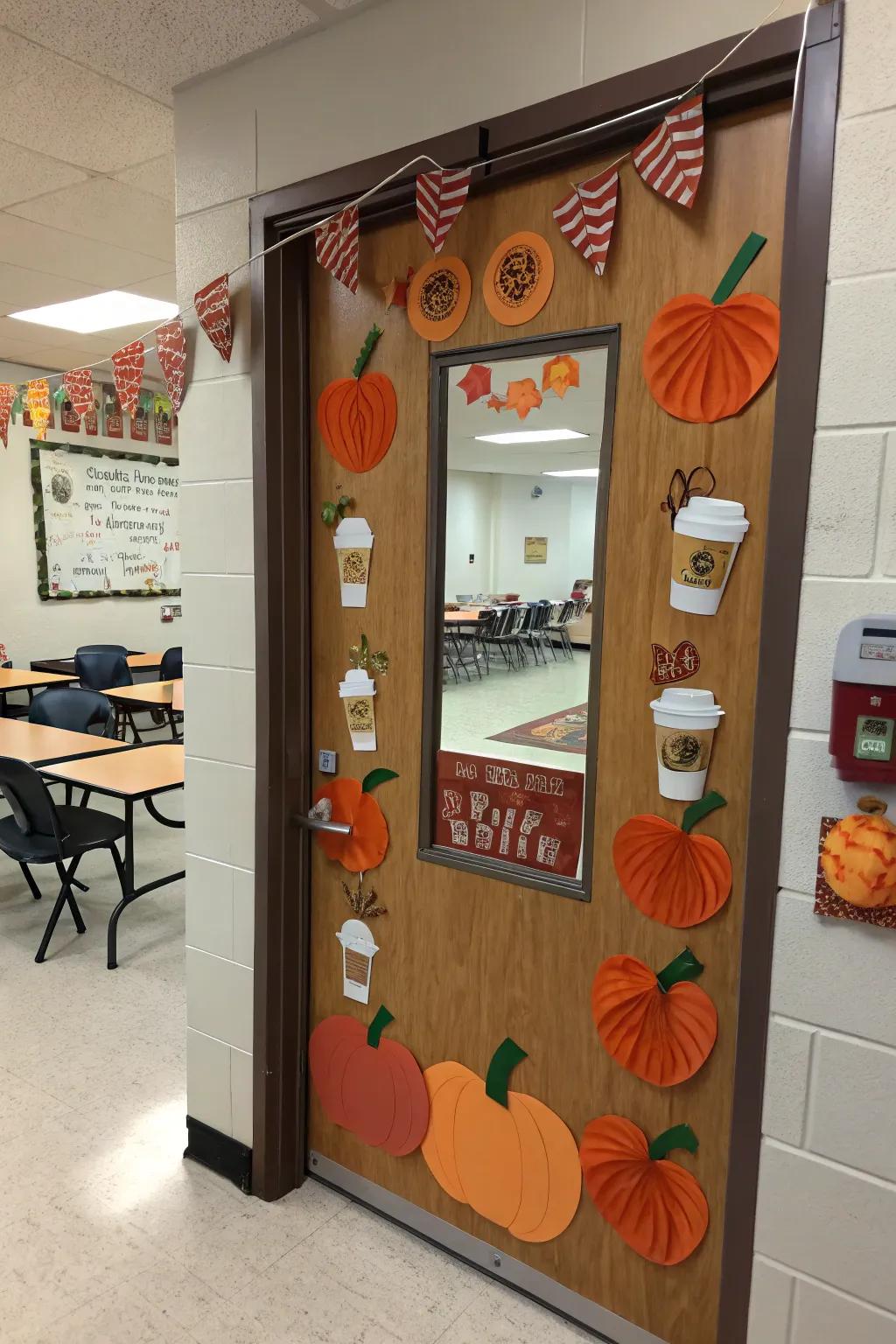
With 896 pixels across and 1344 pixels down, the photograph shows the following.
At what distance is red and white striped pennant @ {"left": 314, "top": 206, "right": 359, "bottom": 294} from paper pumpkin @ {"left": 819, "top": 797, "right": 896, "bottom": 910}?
4.23ft

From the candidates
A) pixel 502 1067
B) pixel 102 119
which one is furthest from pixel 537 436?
pixel 102 119

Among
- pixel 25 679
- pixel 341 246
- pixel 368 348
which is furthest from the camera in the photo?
pixel 25 679

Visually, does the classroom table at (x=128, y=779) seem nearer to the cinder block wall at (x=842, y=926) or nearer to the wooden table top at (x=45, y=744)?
the wooden table top at (x=45, y=744)

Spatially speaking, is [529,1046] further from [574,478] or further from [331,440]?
[331,440]

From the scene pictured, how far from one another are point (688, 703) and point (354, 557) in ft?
2.59

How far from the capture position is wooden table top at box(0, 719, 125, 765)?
340 cm

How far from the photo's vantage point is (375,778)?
5.96 feet

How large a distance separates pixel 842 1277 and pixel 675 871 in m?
0.61

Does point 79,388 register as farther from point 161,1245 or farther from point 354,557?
point 161,1245

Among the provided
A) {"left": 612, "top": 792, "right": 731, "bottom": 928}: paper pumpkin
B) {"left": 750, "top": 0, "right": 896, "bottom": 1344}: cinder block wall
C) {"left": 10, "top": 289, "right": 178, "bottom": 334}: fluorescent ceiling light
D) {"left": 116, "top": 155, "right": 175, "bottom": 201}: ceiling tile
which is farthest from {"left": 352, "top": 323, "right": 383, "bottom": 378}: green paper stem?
{"left": 10, "top": 289, "right": 178, "bottom": 334}: fluorescent ceiling light

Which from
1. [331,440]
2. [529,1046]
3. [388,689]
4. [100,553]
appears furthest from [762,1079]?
[100,553]

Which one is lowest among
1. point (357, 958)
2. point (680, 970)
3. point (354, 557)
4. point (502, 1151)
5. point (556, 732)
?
point (502, 1151)

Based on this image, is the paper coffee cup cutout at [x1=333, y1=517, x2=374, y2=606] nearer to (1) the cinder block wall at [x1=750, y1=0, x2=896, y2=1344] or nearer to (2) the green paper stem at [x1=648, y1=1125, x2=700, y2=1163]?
(1) the cinder block wall at [x1=750, y1=0, x2=896, y2=1344]

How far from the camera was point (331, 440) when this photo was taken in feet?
5.91
